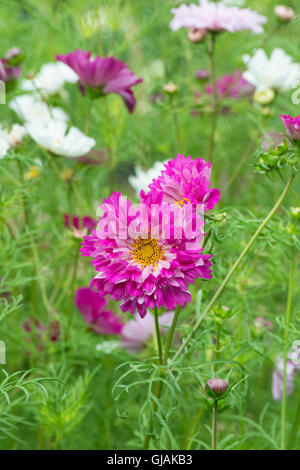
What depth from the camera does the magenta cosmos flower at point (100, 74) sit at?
775mm

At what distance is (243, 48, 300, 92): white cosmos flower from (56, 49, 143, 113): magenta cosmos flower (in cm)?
23

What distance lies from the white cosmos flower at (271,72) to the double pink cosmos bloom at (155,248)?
0.52 m

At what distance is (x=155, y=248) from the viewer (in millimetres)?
458

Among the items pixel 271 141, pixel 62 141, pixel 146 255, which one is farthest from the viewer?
pixel 62 141

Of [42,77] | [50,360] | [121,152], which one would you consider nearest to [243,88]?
[121,152]

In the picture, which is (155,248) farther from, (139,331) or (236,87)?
(236,87)

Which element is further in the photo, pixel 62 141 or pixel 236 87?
pixel 236 87

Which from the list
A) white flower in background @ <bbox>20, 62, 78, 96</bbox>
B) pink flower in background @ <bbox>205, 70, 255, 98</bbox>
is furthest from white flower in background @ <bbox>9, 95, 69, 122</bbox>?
pink flower in background @ <bbox>205, 70, 255, 98</bbox>

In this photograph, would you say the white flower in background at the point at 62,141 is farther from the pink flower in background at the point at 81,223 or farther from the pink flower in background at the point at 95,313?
the pink flower in background at the point at 95,313

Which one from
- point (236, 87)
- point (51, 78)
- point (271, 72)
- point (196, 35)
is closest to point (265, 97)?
point (271, 72)

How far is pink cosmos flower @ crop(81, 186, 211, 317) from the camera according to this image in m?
0.44

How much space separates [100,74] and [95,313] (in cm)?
34

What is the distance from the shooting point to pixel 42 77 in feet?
3.41

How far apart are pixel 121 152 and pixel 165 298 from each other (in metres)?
0.64
